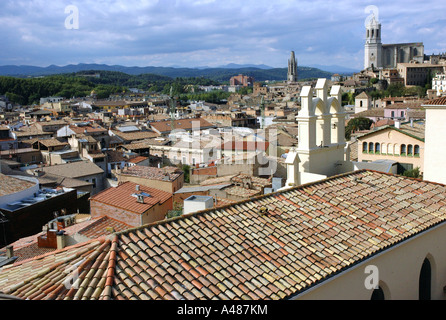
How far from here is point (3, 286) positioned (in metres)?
5.82

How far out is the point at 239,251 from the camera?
616 cm

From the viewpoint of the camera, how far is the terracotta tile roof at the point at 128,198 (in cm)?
1802

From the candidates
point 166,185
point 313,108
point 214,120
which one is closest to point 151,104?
point 214,120

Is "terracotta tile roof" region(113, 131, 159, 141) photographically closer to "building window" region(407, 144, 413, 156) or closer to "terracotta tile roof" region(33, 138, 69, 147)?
"terracotta tile roof" region(33, 138, 69, 147)

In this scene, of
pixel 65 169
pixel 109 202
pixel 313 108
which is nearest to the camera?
pixel 313 108

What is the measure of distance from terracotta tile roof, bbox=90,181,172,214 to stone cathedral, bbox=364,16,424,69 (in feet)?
508

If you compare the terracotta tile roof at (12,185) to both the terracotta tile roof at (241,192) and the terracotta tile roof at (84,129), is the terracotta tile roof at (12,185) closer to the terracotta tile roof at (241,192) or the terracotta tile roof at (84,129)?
the terracotta tile roof at (241,192)

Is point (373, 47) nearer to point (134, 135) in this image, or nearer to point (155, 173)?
point (134, 135)

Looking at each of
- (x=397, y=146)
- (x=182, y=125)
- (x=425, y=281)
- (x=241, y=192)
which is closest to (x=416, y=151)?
(x=397, y=146)

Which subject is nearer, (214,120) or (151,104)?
(214,120)

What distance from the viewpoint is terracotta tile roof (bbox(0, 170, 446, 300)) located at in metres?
5.16
